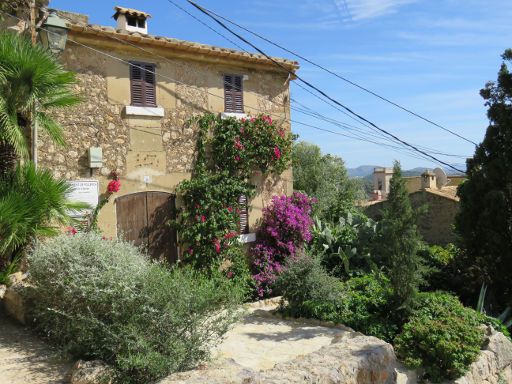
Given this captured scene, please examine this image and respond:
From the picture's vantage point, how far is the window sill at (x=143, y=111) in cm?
895

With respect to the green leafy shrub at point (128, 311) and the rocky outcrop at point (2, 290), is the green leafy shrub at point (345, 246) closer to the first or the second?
the green leafy shrub at point (128, 311)

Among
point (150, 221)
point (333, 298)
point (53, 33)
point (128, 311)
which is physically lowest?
point (333, 298)

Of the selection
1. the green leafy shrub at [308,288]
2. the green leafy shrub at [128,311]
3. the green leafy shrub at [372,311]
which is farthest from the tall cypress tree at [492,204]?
Result: the green leafy shrub at [128,311]

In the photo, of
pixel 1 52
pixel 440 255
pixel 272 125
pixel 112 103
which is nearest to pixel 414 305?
pixel 440 255

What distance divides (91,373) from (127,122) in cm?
559

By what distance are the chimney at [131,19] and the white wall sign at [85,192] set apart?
3.60 m

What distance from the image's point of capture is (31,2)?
750cm

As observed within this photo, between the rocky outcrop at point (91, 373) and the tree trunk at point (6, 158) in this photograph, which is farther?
the tree trunk at point (6, 158)

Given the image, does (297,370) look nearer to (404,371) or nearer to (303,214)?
(404,371)

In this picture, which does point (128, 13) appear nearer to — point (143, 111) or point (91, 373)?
point (143, 111)

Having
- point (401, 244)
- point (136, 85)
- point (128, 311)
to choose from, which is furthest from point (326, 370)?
point (136, 85)

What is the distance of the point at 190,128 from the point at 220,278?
319 cm

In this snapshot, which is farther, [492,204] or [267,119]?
[267,119]

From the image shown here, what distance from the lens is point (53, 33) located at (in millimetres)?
7074
